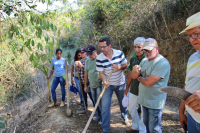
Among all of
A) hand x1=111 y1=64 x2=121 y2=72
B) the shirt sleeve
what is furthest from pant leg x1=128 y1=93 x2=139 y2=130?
the shirt sleeve

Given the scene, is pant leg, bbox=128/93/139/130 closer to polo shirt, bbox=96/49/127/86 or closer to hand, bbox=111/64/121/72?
polo shirt, bbox=96/49/127/86

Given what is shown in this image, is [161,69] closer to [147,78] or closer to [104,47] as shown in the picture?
[147,78]

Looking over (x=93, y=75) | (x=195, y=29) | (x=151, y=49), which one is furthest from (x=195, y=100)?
(x=93, y=75)

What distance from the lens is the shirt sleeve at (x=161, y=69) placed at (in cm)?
185

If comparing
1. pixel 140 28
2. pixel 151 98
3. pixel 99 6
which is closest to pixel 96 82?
pixel 151 98

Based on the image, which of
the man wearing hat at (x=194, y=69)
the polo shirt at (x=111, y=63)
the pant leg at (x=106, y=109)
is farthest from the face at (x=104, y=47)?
the man wearing hat at (x=194, y=69)

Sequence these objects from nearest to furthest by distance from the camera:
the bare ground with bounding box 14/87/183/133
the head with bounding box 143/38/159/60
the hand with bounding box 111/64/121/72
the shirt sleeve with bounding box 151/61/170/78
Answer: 1. the shirt sleeve with bounding box 151/61/170/78
2. the head with bounding box 143/38/159/60
3. the hand with bounding box 111/64/121/72
4. the bare ground with bounding box 14/87/183/133

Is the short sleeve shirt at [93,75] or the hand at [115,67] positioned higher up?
the hand at [115,67]

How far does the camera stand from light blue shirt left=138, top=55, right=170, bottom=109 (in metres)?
1.87

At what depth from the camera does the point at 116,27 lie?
7.45m

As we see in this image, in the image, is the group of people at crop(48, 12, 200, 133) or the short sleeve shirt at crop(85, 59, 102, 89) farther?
the short sleeve shirt at crop(85, 59, 102, 89)

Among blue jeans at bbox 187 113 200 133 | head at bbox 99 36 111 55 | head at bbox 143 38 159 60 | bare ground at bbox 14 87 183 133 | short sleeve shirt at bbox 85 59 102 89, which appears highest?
head at bbox 99 36 111 55

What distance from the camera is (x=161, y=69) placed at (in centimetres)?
186

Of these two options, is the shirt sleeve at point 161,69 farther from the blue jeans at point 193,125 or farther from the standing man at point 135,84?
the standing man at point 135,84
